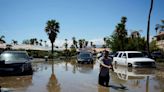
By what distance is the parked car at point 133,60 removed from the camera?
79.7 feet

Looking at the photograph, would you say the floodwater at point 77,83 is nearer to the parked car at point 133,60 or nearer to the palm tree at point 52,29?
the parked car at point 133,60

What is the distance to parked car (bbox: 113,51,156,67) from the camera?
24281 mm

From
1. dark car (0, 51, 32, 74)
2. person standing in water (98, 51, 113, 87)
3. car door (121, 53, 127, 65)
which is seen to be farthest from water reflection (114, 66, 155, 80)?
dark car (0, 51, 32, 74)

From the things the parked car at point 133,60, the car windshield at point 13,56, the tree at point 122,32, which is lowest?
the parked car at point 133,60

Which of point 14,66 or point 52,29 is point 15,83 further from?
point 52,29

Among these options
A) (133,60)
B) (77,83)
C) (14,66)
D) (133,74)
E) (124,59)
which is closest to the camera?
(77,83)

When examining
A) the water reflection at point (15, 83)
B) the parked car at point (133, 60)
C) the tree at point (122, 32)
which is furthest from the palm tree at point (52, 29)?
the water reflection at point (15, 83)

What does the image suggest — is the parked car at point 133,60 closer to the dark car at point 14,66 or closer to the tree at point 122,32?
the dark car at point 14,66

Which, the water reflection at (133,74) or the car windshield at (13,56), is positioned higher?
the car windshield at (13,56)

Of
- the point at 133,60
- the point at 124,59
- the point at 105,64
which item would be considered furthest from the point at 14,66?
the point at 124,59

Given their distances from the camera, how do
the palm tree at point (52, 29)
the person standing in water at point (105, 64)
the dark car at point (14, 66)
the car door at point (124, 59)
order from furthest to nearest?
the palm tree at point (52, 29) → the car door at point (124, 59) → the dark car at point (14, 66) → the person standing in water at point (105, 64)

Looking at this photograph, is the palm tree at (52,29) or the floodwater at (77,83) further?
the palm tree at (52,29)

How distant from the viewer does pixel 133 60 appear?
2469cm

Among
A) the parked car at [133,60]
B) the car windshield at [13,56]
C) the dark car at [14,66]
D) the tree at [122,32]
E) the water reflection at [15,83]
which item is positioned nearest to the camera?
the water reflection at [15,83]
